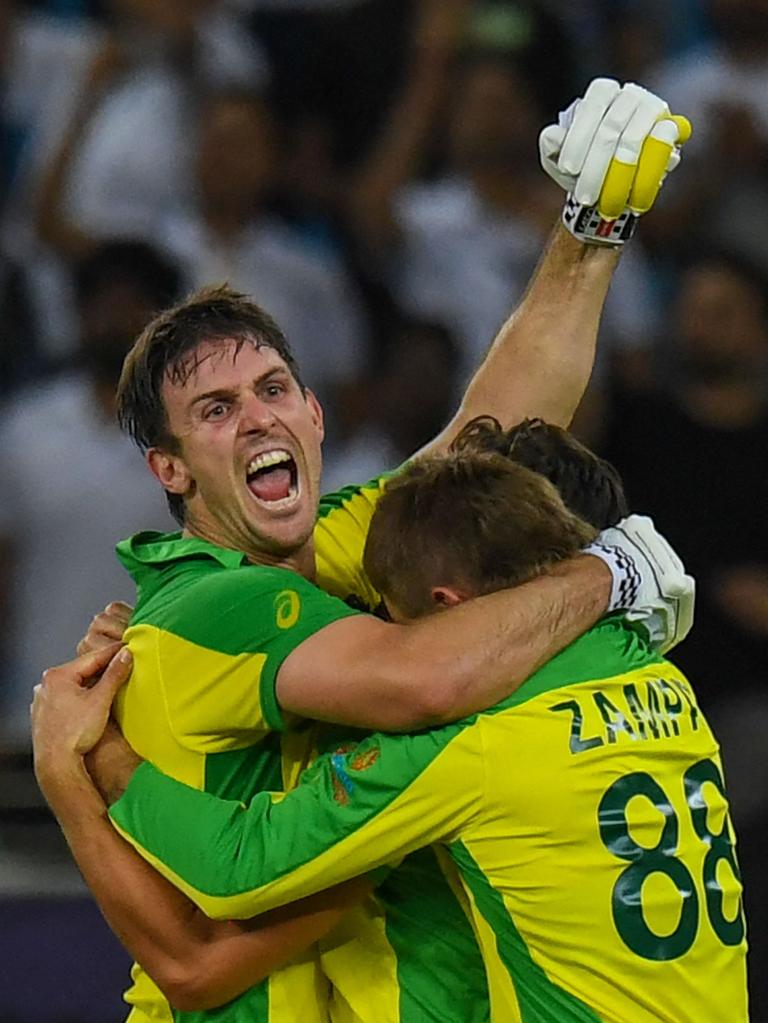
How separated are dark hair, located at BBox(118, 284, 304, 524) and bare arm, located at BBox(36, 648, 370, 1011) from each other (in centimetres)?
41

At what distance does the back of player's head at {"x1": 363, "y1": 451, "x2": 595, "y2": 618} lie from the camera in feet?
8.15

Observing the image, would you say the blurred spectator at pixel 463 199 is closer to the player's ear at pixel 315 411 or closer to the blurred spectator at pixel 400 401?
the blurred spectator at pixel 400 401

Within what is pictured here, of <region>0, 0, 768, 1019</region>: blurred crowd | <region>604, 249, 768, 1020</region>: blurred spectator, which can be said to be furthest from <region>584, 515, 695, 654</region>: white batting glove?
<region>0, 0, 768, 1019</region>: blurred crowd

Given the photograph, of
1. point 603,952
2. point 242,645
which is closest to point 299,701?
point 242,645

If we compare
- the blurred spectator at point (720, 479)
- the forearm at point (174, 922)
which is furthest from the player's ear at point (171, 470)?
the blurred spectator at point (720, 479)

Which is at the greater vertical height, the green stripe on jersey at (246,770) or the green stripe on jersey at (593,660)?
the green stripe on jersey at (593,660)

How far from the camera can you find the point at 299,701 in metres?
2.46

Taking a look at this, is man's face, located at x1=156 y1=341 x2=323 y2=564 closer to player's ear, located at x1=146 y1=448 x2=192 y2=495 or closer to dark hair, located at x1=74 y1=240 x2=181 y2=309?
player's ear, located at x1=146 y1=448 x2=192 y2=495

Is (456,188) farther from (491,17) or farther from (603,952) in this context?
(603,952)

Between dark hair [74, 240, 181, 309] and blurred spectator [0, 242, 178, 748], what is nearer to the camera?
blurred spectator [0, 242, 178, 748]

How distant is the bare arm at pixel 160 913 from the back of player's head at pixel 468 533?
1.35 feet

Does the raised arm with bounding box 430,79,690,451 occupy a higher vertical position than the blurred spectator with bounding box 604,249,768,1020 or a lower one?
higher

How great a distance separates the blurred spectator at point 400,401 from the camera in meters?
5.38

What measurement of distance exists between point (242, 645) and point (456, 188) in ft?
10.9
